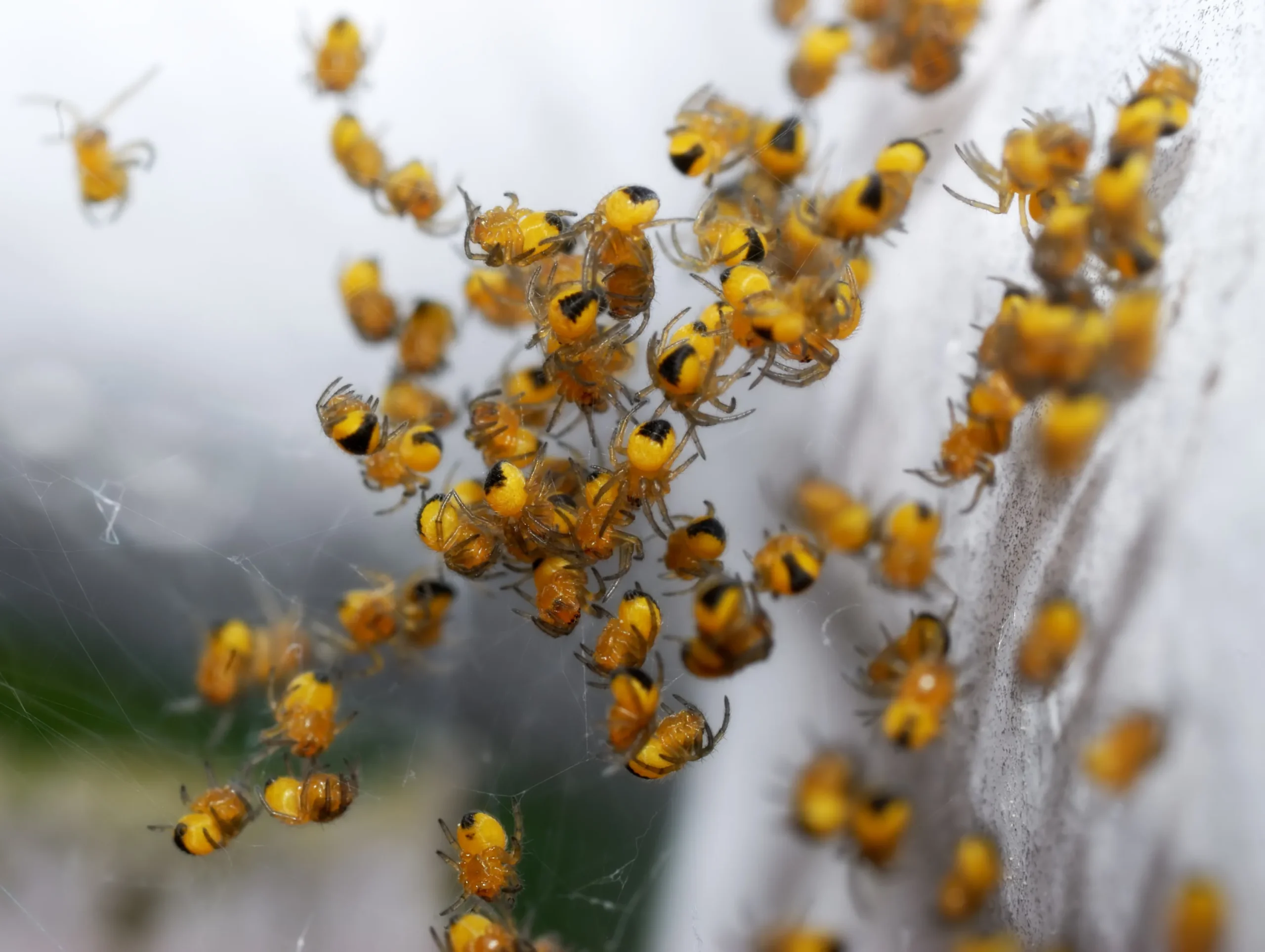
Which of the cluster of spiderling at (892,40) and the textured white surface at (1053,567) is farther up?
the cluster of spiderling at (892,40)

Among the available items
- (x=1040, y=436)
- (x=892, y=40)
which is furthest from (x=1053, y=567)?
(x=892, y=40)

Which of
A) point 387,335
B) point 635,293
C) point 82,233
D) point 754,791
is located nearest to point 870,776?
point 754,791

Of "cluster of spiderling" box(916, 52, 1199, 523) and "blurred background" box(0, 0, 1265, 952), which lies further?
"blurred background" box(0, 0, 1265, 952)

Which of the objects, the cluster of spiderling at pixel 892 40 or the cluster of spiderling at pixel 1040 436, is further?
the cluster of spiderling at pixel 892 40

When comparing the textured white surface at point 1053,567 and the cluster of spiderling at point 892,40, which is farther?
the cluster of spiderling at point 892,40

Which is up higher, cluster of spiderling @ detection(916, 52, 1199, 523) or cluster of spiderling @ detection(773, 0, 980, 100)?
cluster of spiderling @ detection(773, 0, 980, 100)

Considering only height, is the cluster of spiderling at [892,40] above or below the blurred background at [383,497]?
above

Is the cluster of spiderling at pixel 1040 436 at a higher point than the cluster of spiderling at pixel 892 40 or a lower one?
lower

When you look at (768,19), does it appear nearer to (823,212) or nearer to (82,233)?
(823,212)
